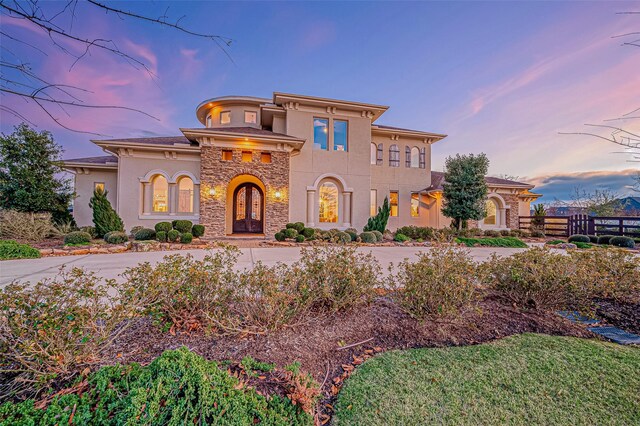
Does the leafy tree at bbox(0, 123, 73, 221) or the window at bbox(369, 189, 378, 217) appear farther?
the window at bbox(369, 189, 378, 217)

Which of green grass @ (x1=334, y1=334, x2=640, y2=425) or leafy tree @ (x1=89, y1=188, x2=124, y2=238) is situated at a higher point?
leafy tree @ (x1=89, y1=188, x2=124, y2=238)

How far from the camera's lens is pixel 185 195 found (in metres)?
14.2

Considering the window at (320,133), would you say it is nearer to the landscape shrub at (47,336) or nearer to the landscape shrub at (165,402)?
the landscape shrub at (47,336)

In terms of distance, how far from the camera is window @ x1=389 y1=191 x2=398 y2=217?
55.2 ft

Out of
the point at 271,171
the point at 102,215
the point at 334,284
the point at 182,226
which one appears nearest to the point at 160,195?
the point at 102,215

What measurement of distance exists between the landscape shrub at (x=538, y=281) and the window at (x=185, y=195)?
14.2m

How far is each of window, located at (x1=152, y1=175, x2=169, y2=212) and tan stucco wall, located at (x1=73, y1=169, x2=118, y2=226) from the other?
2.40 metres

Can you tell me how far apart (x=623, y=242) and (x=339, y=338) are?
58.7ft

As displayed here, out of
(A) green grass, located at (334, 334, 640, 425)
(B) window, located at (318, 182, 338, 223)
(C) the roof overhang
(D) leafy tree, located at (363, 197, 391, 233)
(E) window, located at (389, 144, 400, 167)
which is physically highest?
(C) the roof overhang

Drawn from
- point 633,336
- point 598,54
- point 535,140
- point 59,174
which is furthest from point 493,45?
point 59,174

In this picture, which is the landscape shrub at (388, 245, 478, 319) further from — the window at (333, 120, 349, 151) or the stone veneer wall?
the window at (333, 120, 349, 151)

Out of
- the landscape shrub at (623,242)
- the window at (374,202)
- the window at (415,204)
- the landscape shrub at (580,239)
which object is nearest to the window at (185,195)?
the window at (374,202)

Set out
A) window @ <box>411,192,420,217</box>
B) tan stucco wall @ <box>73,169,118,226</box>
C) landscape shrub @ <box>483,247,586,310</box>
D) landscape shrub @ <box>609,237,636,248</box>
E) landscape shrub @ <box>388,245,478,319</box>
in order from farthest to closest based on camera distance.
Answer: window @ <box>411,192,420,217</box> < tan stucco wall @ <box>73,169,118,226</box> < landscape shrub @ <box>609,237,636,248</box> < landscape shrub @ <box>483,247,586,310</box> < landscape shrub @ <box>388,245,478,319</box>

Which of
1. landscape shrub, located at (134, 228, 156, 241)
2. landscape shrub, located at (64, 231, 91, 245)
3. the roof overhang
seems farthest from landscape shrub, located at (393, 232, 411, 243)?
landscape shrub, located at (64, 231, 91, 245)
